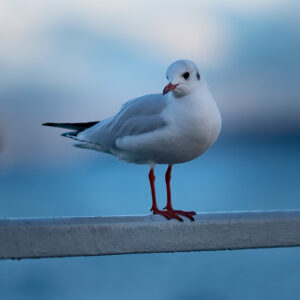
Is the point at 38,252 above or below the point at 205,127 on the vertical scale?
below

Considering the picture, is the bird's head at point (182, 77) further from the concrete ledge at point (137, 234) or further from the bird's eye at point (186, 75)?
the concrete ledge at point (137, 234)

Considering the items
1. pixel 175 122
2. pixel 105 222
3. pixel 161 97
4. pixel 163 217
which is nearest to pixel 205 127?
pixel 175 122

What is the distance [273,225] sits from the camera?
2.19m

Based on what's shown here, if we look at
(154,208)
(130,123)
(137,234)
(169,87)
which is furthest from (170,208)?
(169,87)

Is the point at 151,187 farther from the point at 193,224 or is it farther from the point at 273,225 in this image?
the point at 273,225

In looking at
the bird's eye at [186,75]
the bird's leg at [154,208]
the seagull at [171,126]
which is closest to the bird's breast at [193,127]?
the seagull at [171,126]

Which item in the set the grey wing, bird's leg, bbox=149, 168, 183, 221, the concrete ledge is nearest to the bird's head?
the grey wing

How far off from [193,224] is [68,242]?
505mm

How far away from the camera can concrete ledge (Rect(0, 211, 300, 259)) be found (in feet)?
6.77

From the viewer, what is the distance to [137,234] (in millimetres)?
2088

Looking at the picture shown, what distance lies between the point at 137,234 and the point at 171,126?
0.45 metres

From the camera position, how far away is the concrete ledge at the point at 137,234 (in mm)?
2064

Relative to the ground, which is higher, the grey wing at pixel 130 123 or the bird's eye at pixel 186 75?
the bird's eye at pixel 186 75

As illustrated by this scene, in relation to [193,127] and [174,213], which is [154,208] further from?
[193,127]
